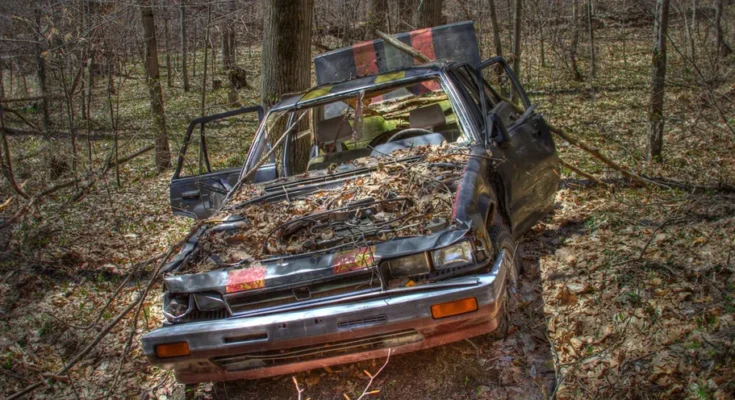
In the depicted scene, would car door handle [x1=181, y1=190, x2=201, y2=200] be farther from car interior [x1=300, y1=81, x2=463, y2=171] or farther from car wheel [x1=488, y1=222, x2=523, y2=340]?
car wheel [x1=488, y1=222, x2=523, y2=340]

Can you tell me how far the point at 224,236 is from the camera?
400cm

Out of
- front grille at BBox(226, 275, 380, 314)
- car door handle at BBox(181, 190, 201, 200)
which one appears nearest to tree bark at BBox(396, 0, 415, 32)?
car door handle at BBox(181, 190, 201, 200)

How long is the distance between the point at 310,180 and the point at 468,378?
1.89 metres

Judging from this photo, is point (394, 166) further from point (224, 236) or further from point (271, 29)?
point (271, 29)

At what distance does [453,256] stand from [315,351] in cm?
92

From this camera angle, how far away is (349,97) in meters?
5.09

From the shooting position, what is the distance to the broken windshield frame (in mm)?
4777

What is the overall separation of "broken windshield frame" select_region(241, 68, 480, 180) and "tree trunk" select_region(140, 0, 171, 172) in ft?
21.4

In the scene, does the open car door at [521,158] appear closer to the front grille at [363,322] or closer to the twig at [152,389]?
the front grille at [363,322]

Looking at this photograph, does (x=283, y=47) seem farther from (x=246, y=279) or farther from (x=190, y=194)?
(x=246, y=279)

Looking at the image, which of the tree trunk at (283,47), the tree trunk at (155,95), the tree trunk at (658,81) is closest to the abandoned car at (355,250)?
the tree trunk at (283,47)

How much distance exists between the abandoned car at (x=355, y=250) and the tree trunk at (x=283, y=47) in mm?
2588

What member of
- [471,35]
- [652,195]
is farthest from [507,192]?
[471,35]

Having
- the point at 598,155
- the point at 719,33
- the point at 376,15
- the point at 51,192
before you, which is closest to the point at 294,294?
the point at 598,155
